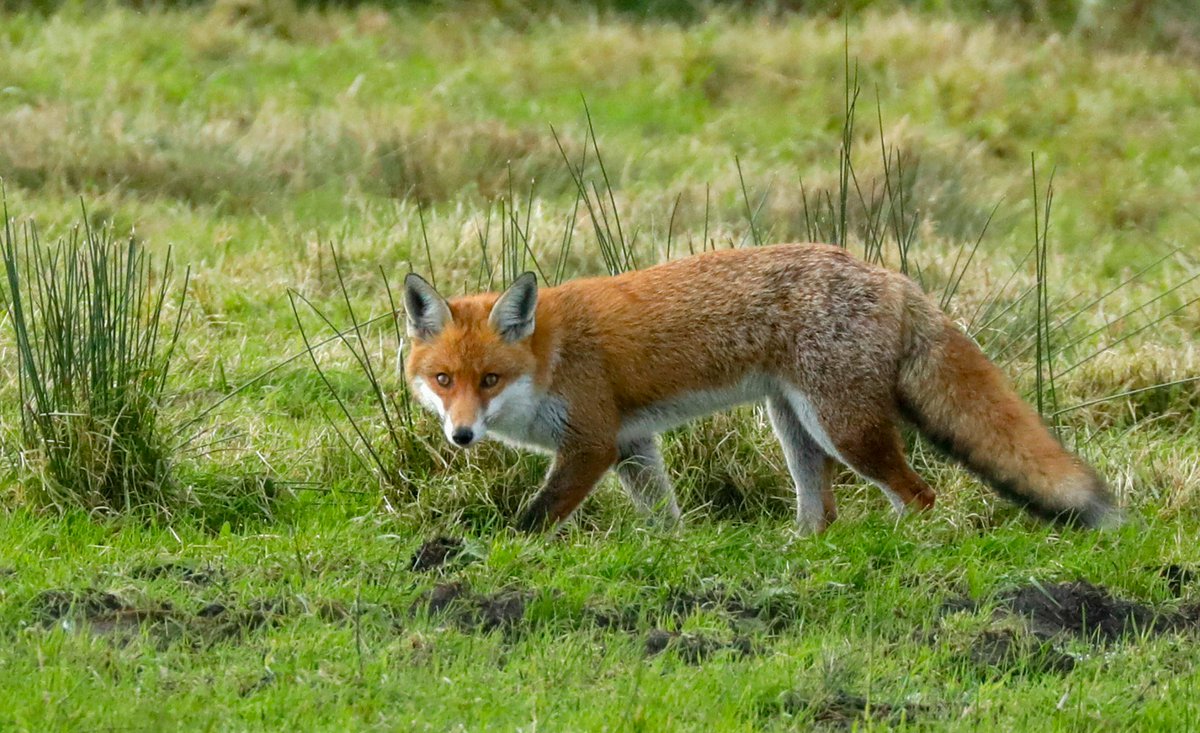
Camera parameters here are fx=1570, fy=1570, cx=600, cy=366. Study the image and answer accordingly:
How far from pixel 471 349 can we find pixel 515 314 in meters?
0.25

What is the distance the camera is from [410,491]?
6.98m

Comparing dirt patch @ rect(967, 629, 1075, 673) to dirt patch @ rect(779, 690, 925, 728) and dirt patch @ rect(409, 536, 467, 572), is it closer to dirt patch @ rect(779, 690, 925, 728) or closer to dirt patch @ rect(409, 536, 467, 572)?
dirt patch @ rect(779, 690, 925, 728)

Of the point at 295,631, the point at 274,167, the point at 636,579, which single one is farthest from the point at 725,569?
the point at 274,167

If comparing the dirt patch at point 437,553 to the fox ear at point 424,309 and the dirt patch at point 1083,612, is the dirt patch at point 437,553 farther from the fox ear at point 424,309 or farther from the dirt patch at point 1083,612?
the dirt patch at point 1083,612

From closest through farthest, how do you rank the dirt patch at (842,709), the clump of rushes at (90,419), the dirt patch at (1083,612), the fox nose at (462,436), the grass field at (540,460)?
the dirt patch at (842,709) < the grass field at (540,460) < the dirt patch at (1083,612) < the fox nose at (462,436) < the clump of rushes at (90,419)

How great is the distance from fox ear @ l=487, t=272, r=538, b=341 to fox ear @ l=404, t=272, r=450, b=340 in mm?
209

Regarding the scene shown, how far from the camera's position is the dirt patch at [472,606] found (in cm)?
538

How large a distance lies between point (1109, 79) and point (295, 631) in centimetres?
1513

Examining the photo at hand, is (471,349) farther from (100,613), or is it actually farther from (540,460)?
(100,613)

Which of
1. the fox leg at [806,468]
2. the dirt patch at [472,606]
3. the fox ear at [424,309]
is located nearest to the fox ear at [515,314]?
the fox ear at [424,309]

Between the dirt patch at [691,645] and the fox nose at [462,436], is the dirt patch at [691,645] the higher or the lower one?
the lower one

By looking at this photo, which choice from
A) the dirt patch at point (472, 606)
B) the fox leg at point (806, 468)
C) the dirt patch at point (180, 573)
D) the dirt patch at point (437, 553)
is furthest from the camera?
the fox leg at point (806, 468)

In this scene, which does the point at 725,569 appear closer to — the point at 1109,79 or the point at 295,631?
the point at 295,631

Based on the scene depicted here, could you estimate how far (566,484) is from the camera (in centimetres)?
659
